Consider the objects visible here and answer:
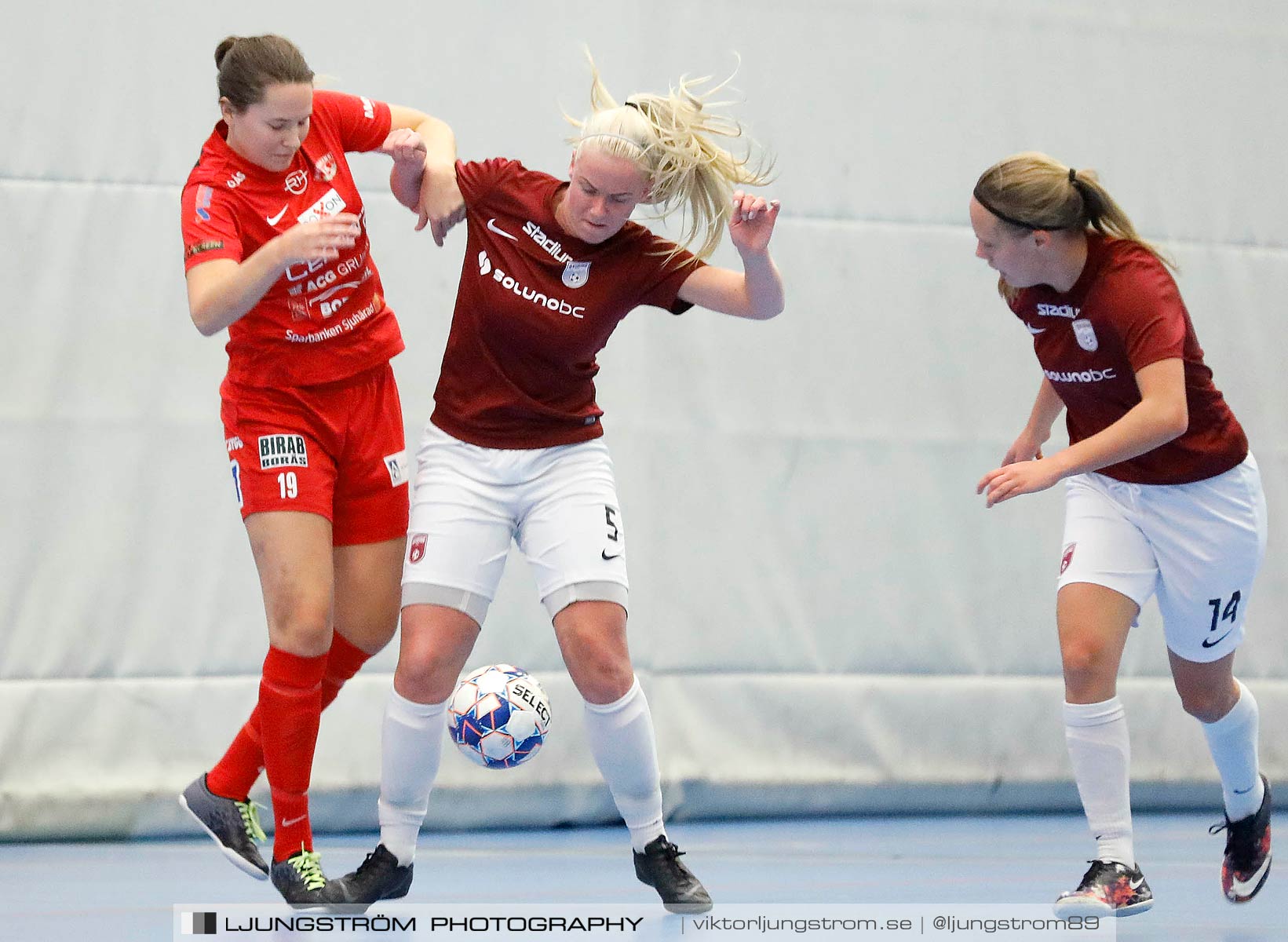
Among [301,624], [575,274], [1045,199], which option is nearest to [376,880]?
[301,624]

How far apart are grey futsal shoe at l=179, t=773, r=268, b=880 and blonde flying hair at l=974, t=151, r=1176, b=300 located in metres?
2.09

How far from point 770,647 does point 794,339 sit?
1.03 meters

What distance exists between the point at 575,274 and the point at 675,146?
1.09 ft

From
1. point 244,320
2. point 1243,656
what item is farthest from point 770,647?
A: point 244,320

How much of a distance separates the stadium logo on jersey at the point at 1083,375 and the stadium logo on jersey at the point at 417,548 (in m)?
1.41

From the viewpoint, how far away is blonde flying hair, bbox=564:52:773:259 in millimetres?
2963

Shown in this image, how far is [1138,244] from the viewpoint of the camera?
123 inches

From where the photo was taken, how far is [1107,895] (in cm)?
298

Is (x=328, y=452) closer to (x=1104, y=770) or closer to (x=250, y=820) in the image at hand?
(x=250, y=820)

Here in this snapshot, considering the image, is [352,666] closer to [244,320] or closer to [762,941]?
[244,320]

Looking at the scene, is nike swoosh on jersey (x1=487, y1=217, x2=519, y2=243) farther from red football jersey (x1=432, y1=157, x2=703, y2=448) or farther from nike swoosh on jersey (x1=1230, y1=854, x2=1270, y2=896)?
nike swoosh on jersey (x1=1230, y1=854, x2=1270, y2=896)

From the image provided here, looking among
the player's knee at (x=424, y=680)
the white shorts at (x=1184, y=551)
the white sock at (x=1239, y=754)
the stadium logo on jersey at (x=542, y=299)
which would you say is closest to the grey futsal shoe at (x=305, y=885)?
the player's knee at (x=424, y=680)

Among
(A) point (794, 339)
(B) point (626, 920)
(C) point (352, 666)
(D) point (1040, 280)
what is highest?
(D) point (1040, 280)

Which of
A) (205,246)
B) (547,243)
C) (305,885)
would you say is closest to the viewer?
(205,246)
